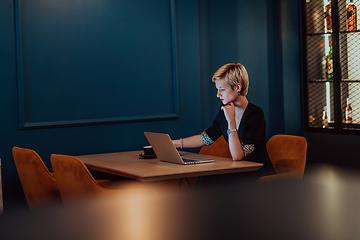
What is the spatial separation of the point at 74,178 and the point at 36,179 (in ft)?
1.55

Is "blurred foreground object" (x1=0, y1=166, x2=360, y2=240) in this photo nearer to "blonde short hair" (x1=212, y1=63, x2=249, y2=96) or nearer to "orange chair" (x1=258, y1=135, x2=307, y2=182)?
"orange chair" (x1=258, y1=135, x2=307, y2=182)

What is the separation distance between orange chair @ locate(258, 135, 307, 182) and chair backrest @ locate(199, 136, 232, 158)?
325 millimetres

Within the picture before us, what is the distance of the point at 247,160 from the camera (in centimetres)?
258

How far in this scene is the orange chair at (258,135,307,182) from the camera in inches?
101

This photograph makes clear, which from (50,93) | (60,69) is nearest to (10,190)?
(50,93)

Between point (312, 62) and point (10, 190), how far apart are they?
3.28 m

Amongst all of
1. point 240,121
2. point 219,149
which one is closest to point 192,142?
point 219,149

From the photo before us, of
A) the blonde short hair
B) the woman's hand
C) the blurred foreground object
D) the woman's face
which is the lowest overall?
the blurred foreground object

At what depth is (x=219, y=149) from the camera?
3.13m

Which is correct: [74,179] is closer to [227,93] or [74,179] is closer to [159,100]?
[227,93]

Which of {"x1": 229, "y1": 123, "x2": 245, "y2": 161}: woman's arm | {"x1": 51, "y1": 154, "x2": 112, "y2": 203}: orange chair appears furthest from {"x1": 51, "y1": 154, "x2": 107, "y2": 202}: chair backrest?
{"x1": 229, "y1": 123, "x2": 245, "y2": 161}: woman's arm

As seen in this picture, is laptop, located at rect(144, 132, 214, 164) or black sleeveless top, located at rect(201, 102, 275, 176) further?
black sleeveless top, located at rect(201, 102, 275, 176)

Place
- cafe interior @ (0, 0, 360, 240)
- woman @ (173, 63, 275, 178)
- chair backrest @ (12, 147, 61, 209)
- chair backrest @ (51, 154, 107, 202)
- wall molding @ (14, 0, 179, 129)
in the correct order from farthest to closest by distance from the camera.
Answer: wall molding @ (14, 0, 179, 129)
woman @ (173, 63, 275, 178)
chair backrest @ (12, 147, 61, 209)
cafe interior @ (0, 0, 360, 240)
chair backrest @ (51, 154, 107, 202)

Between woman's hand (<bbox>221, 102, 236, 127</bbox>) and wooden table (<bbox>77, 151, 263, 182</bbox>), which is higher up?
woman's hand (<bbox>221, 102, 236, 127</bbox>)
